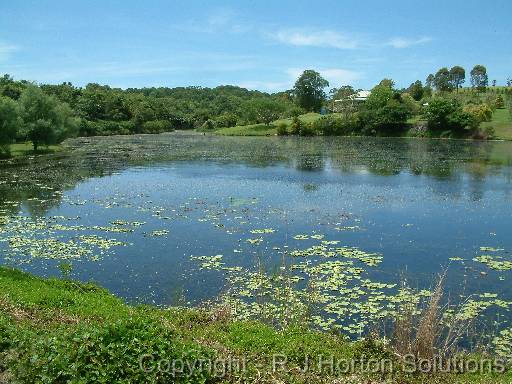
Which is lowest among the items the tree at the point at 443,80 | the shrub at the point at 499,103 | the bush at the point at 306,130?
the bush at the point at 306,130

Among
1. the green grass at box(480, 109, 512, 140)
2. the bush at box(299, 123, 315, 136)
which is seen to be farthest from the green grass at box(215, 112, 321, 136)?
the green grass at box(480, 109, 512, 140)

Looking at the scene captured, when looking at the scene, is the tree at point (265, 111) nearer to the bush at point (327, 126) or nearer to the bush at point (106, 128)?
the bush at point (327, 126)

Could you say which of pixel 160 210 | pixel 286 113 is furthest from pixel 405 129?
pixel 160 210

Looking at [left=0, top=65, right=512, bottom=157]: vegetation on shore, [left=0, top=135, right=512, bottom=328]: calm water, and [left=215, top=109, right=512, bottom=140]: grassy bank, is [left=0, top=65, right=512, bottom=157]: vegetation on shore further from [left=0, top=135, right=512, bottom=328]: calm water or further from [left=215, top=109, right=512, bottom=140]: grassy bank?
[left=0, top=135, right=512, bottom=328]: calm water

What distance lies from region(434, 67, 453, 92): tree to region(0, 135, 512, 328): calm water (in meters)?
112

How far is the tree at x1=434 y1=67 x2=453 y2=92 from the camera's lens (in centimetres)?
15650

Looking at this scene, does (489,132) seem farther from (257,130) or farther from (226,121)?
(226,121)

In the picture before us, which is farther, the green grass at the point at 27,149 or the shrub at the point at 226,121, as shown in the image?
the shrub at the point at 226,121

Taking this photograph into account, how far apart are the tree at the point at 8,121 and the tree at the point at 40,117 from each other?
4.36 metres

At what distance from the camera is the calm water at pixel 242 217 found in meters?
18.5

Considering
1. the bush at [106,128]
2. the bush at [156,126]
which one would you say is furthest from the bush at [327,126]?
the bush at [106,128]

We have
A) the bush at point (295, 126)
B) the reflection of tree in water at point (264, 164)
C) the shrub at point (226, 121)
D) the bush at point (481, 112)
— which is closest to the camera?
the reflection of tree in water at point (264, 164)

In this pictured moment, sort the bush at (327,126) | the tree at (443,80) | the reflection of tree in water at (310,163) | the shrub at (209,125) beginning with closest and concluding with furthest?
1. the reflection of tree in water at (310,163)
2. the bush at (327,126)
3. the shrub at (209,125)
4. the tree at (443,80)

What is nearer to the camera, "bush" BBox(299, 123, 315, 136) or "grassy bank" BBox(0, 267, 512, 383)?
"grassy bank" BBox(0, 267, 512, 383)
